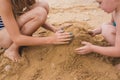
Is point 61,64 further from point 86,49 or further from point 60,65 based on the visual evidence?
point 86,49

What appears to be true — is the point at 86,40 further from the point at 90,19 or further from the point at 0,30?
the point at 90,19

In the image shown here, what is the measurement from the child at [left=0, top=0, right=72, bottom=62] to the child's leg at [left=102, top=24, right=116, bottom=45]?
1.23 ft

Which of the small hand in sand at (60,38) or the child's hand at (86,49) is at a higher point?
the small hand in sand at (60,38)

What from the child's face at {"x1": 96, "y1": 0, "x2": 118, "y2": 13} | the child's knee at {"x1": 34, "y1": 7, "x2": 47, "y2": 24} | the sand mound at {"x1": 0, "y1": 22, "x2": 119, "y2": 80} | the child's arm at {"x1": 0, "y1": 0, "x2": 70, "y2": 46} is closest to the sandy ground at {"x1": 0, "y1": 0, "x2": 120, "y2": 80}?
the sand mound at {"x1": 0, "y1": 22, "x2": 119, "y2": 80}

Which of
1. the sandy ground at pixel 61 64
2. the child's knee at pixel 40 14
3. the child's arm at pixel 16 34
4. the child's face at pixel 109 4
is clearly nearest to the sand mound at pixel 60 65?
the sandy ground at pixel 61 64

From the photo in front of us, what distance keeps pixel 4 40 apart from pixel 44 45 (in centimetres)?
40

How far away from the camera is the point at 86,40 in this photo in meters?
2.89

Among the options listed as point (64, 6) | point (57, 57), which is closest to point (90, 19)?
point (64, 6)

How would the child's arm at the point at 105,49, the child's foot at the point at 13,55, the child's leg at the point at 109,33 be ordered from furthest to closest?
the child's foot at the point at 13,55, the child's leg at the point at 109,33, the child's arm at the point at 105,49

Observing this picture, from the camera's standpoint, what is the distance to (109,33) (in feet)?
9.48

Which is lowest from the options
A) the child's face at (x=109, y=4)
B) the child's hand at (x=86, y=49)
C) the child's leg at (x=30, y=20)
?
the child's hand at (x=86, y=49)

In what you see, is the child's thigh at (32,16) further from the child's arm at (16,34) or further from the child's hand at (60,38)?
the child's hand at (60,38)

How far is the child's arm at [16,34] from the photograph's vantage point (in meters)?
2.73

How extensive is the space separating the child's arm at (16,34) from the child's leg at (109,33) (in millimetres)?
395
